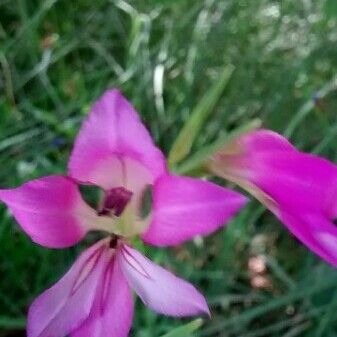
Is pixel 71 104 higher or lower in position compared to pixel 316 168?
lower

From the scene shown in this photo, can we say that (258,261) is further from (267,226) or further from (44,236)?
(44,236)

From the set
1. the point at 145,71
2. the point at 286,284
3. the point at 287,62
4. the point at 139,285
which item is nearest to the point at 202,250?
the point at 286,284

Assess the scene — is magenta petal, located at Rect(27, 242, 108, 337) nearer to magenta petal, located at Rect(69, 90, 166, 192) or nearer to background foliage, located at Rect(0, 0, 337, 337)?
magenta petal, located at Rect(69, 90, 166, 192)

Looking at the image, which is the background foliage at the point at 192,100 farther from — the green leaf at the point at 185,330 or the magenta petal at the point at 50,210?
the magenta petal at the point at 50,210

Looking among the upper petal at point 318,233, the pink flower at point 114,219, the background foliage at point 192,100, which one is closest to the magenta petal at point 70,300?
the pink flower at point 114,219

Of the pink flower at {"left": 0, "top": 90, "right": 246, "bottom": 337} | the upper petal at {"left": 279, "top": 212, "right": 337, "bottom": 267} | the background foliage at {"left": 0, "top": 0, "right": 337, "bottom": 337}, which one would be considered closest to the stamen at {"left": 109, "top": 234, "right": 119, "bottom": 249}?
the pink flower at {"left": 0, "top": 90, "right": 246, "bottom": 337}

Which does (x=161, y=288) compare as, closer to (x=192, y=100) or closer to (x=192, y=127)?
(x=192, y=127)

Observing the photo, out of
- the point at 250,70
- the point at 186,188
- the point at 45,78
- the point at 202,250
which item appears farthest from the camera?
the point at 250,70
